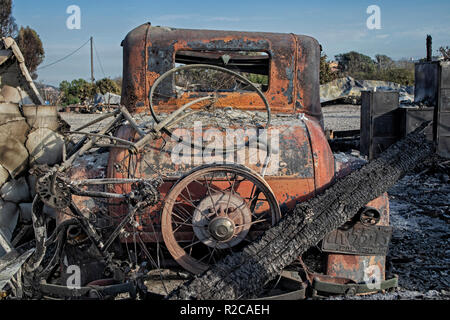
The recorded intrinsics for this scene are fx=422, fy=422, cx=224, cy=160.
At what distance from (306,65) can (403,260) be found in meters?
2.35

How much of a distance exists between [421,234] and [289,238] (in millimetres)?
2888

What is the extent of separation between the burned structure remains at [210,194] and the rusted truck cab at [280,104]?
0.01 m

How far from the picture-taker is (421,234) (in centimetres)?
536

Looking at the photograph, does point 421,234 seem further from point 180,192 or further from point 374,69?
point 374,69

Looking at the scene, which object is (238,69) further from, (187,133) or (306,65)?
(187,133)

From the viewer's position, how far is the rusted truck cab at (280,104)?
3605 mm

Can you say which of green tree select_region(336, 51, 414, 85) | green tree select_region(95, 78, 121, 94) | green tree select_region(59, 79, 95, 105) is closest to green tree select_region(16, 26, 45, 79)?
green tree select_region(59, 79, 95, 105)

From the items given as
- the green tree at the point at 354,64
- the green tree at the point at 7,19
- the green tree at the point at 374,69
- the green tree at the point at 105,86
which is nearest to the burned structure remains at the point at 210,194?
the green tree at the point at 105,86

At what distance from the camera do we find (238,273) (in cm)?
309

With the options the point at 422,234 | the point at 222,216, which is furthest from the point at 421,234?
the point at 222,216

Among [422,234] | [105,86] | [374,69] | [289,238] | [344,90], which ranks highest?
[374,69]

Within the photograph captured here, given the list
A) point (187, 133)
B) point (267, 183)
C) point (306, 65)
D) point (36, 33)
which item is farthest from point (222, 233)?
point (36, 33)

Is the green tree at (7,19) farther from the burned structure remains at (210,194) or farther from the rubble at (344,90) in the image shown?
the burned structure remains at (210,194)
